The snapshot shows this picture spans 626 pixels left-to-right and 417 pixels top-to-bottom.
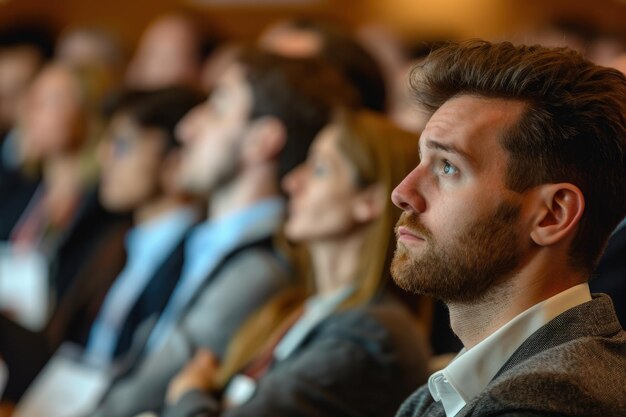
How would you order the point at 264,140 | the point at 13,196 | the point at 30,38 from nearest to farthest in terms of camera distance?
the point at 264,140, the point at 13,196, the point at 30,38

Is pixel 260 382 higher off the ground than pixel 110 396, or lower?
higher

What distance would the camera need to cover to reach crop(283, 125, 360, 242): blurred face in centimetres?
257

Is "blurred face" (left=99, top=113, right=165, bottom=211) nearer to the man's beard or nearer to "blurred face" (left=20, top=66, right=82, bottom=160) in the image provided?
"blurred face" (left=20, top=66, right=82, bottom=160)

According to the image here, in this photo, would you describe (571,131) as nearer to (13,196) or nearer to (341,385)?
(341,385)

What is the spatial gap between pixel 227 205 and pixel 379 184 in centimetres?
90

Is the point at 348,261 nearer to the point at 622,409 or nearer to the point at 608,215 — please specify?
the point at 608,215

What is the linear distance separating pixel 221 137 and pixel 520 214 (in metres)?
1.91

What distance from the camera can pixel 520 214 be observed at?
153 cm

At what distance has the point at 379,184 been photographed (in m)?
2.52

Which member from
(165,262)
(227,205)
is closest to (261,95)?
(227,205)

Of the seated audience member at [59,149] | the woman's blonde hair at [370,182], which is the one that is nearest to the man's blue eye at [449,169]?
the woman's blonde hair at [370,182]

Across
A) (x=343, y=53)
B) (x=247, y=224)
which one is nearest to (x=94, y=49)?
(x=343, y=53)

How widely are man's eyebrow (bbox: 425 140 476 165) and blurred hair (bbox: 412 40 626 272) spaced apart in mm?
51

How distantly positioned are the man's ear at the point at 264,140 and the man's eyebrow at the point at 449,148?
1571 mm
